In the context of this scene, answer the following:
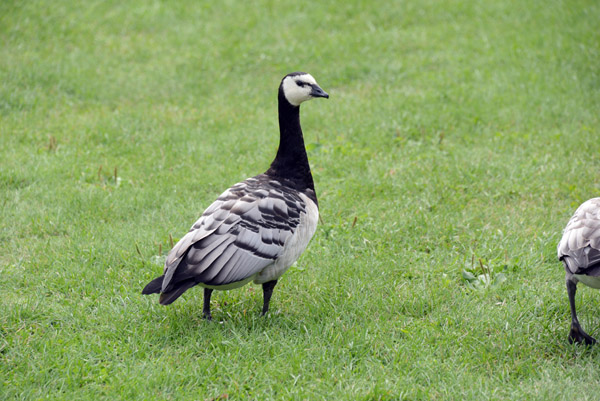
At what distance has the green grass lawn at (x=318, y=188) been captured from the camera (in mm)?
4258

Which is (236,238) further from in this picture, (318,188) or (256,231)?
(318,188)

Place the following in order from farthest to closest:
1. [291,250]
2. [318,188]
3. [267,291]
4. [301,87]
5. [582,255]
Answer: [318,188]
[301,87]
[267,291]
[291,250]
[582,255]

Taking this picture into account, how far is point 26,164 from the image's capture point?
7.34 metres

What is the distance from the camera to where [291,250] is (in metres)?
4.68

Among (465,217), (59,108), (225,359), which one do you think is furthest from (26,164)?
(465,217)

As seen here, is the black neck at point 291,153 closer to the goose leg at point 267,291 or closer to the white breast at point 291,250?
the white breast at point 291,250

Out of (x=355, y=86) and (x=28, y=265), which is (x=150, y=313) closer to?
(x=28, y=265)

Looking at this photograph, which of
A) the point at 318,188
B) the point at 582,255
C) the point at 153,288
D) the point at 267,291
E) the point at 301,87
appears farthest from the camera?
the point at 318,188

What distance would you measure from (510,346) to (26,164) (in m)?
5.81

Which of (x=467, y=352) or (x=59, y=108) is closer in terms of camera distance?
(x=467, y=352)

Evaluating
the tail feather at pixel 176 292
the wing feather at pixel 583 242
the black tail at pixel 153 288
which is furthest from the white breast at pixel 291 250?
the wing feather at pixel 583 242

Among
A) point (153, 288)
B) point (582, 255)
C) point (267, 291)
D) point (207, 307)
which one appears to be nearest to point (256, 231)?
point (267, 291)

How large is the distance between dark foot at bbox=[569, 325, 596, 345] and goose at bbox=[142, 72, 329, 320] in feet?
6.80

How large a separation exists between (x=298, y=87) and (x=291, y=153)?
0.56 meters
